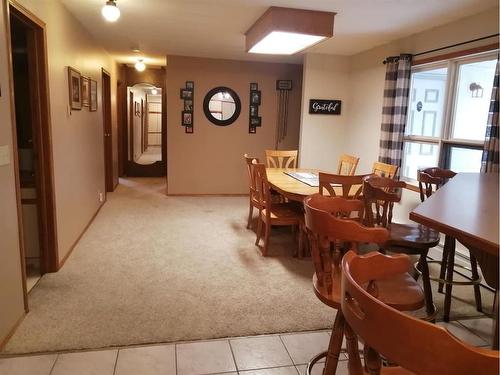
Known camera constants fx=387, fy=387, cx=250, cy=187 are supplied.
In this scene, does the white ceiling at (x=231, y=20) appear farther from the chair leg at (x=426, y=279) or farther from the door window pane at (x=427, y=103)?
the chair leg at (x=426, y=279)

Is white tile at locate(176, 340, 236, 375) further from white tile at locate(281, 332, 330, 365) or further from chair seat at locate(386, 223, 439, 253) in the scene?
chair seat at locate(386, 223, 439, 253)

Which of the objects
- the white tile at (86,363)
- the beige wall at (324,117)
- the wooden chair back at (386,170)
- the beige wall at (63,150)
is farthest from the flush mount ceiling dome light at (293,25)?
the white tile at (86,363)

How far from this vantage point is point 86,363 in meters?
1.99

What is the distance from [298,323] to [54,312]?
Answer: 1.56 m

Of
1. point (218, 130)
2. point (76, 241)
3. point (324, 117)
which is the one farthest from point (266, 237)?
point (218, 130)

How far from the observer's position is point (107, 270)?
3.20 meters

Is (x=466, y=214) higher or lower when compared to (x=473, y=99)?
lower

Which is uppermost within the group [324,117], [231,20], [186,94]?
[231,20]

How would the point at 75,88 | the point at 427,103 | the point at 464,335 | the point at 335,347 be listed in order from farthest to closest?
the point at 427,103, the point at 75,88, the point at 464,335, the point at 335,347

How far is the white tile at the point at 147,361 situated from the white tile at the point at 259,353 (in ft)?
1.15

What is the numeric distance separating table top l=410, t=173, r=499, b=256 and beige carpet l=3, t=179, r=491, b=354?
1.17 meters

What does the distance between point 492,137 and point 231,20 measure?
8.40 feet

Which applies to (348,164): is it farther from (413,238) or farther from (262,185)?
(413,238)

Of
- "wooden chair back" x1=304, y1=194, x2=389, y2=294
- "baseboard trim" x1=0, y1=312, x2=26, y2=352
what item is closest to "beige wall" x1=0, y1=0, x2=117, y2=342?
"baseboard trim" x1=0, y1=312, x2=26, y2=352
